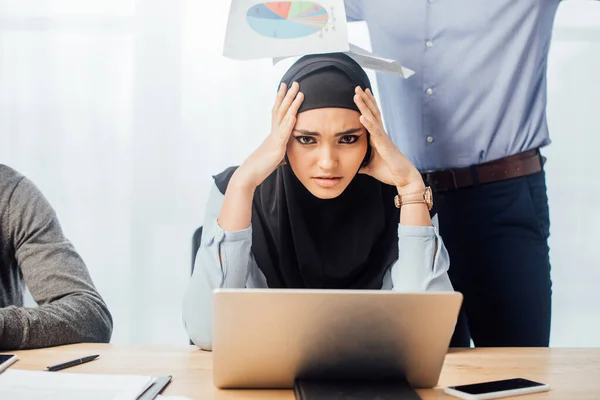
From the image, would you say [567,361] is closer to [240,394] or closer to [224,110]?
[240,394]

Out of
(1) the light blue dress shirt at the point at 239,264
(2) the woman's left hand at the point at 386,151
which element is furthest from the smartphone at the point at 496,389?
(2) the woman's left hand at the point at 386,151

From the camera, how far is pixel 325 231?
1.58 meters

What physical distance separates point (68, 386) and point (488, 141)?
122 centimetres

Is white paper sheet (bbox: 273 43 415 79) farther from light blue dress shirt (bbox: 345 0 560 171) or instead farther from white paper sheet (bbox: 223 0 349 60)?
light blue dress shirt (bbox: 345 0 560 171)

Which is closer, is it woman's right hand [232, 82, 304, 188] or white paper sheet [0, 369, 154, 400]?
white paper sheet [0, 369, 154, 400]

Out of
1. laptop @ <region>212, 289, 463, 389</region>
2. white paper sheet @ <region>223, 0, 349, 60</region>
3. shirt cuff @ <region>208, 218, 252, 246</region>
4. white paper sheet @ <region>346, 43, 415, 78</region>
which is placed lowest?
laptop @ <region>212, 289, 463, 389</region>

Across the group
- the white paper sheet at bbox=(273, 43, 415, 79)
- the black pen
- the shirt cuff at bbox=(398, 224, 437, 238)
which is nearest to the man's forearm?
the black pen

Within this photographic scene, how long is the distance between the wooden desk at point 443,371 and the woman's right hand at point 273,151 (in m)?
0.38

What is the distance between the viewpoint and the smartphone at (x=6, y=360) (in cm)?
104

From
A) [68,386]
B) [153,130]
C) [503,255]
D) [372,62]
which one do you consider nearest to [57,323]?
[68,386]

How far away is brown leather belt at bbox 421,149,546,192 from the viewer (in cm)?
172

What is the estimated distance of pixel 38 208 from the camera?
1595 millimetres

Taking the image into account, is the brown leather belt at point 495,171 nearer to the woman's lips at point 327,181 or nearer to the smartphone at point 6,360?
the woman's lips at point 327,181

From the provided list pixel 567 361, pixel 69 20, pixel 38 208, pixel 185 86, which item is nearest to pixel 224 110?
pixel 185 86
